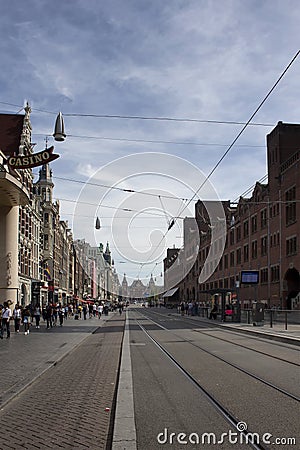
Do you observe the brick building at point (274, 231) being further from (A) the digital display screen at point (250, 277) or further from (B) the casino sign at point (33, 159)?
(B) the casino sign at point (33, 159)

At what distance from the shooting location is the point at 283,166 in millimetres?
59938

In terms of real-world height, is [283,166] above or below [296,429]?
above

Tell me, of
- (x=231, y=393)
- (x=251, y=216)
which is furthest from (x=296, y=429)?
(x=251, y=216)

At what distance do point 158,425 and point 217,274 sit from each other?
286 feet

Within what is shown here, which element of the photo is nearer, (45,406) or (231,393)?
(45,406)

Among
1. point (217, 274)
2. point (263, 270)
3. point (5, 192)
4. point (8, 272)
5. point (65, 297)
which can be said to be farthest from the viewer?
point (65, 297)

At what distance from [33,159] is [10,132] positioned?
31.8 m

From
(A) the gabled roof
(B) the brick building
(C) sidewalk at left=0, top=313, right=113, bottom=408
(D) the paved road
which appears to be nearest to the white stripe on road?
(D) the paved road

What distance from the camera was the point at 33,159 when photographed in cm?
2119

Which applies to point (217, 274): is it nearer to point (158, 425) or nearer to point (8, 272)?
point (8, 272)
